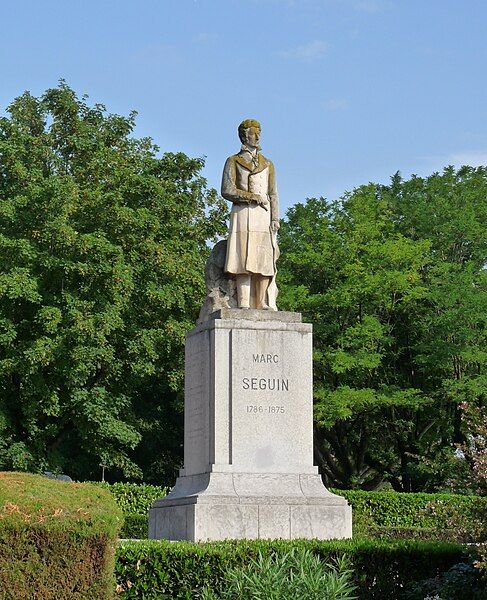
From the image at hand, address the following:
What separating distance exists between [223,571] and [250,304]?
5227 millimetres

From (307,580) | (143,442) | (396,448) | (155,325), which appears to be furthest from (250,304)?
(396,448)

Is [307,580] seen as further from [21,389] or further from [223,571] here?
[21,389]

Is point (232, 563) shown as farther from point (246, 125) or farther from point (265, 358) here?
point (246, 125)

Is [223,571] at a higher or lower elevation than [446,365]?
lower

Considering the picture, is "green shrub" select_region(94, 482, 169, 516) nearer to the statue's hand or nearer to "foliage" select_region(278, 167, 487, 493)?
"foliage" select_region(278, 167, 487, 493)

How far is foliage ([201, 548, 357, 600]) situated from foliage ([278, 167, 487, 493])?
2079cm

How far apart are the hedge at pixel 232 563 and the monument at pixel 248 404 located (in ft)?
5.23

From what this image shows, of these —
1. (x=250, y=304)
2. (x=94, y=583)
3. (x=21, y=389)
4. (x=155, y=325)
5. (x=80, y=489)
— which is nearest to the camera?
(x=94, y=583)

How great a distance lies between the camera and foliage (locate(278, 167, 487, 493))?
33.9m

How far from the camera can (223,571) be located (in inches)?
471

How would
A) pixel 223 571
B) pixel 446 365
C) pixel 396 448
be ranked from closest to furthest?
1. pixel 223 571
2. pixel 446 365
3. pixel 396 448

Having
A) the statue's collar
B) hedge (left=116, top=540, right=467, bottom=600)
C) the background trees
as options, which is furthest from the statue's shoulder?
the background trees

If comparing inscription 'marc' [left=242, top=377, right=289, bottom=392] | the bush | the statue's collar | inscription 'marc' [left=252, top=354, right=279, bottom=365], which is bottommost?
the bush

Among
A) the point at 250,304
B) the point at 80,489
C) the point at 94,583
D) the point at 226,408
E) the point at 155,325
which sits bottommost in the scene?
the point at 94,583
